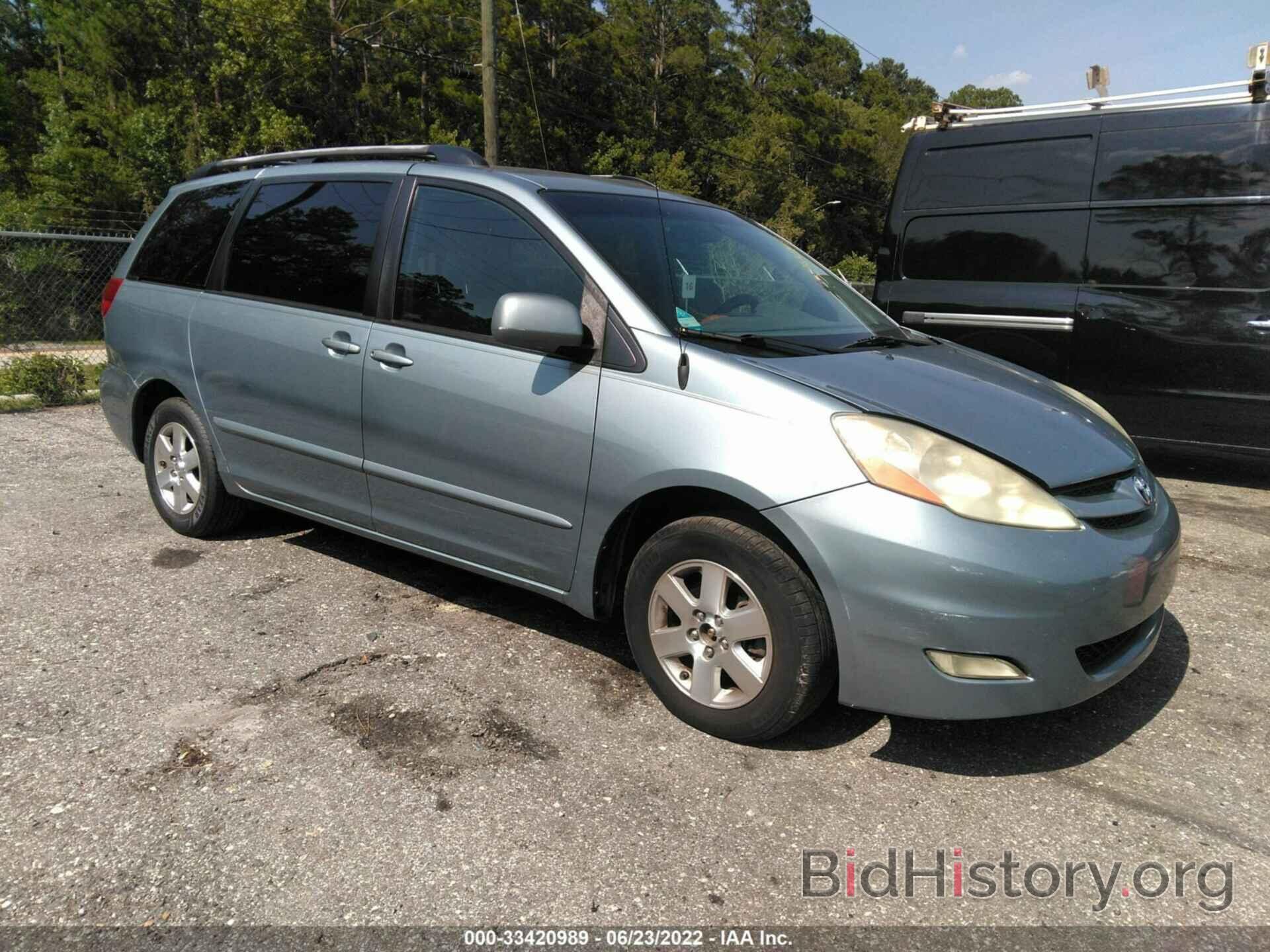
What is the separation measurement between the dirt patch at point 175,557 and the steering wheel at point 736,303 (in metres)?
2.77

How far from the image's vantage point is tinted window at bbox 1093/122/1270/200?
559cm

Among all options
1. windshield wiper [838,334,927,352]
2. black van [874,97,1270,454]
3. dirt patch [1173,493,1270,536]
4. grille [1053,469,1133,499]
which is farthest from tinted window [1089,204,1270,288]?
grille [1053,469,1133,499]

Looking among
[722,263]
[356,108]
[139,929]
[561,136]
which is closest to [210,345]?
[722,263]

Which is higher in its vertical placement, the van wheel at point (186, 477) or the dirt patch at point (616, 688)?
the van wheel at point (186, 477)

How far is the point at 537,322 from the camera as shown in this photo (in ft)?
9.86

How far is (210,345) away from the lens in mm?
4320

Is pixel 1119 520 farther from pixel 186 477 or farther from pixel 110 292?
pixel 110 292

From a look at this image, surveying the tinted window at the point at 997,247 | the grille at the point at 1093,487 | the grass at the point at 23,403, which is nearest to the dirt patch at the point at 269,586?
the grille at the point at 1093,487

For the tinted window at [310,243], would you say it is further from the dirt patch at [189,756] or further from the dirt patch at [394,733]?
the dirt patch at [189,756]

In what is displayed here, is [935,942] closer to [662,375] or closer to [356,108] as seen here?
[662,375]

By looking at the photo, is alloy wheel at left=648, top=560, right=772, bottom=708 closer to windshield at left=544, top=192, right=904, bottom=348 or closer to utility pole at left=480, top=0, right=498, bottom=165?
windshield at left=544, top=192, right=904, bottom=348

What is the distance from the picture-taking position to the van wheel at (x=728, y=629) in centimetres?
270

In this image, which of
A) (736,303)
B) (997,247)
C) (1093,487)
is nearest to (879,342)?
(736,303)

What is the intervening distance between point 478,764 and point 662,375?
1283mm
